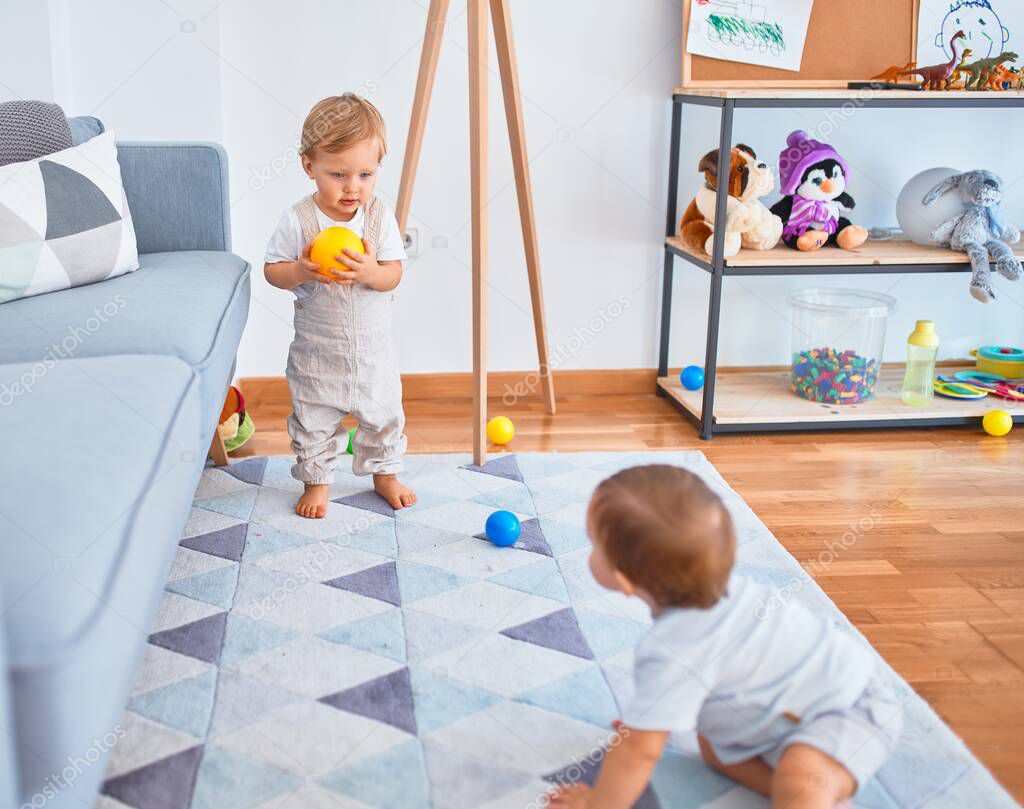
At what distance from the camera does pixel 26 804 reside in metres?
0.79

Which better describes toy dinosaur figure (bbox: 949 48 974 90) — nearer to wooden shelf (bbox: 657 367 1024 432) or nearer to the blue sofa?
wooden shelf (bbox: 657 367 1024 432)

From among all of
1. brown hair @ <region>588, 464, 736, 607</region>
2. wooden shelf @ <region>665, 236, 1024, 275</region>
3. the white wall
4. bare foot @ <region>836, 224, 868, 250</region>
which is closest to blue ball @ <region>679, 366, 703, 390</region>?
the white wall

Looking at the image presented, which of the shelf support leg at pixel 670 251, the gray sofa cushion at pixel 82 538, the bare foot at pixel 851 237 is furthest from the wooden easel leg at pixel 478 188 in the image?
the bare foot at pixel 851 237

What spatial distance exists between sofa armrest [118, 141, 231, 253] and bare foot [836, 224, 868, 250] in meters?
1.47

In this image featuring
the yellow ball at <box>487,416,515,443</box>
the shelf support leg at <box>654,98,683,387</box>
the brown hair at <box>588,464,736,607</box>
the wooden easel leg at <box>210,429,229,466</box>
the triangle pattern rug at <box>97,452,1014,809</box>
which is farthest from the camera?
the shelf support leg at <box>654,98,683,387</box>

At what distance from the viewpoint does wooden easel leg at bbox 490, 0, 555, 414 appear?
2205 millimetres

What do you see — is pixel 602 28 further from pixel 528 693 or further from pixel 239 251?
pixel 528 693

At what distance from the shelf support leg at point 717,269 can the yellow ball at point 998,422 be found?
67 centimetres

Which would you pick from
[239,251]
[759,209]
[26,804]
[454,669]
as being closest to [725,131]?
[759,209]

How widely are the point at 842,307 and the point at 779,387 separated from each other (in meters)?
0.28

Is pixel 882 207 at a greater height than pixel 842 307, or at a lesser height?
greater

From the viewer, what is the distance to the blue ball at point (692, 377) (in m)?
2.69

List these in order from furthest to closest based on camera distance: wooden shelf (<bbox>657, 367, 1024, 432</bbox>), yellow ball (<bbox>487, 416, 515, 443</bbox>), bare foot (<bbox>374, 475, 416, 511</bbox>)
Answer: wooden shelf (<bbox>657, 367, 1024, 432</bbox>), yellow ball (<bbox>487, 416, 515, 443</bbox>), bare foot (<bbox>374, 475, 416, 511</bbox>)

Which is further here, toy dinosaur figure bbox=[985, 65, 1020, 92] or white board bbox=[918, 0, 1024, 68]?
white board bbox=[918, 0, 1024, 68]
